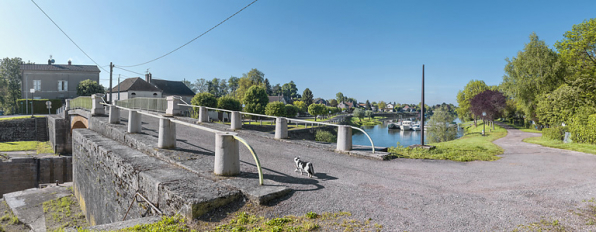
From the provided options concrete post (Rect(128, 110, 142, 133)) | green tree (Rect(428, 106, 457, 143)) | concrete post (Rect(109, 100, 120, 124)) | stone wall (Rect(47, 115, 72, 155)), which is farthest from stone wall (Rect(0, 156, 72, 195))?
green tree (Rect(428, 106, 457, 143))

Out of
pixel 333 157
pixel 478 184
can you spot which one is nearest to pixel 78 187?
pixel 333 157

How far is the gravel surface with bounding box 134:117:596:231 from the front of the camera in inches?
139

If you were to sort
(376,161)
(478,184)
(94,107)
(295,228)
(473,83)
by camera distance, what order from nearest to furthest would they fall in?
(295,228) < (478,184) < (376,161) < (94,107) < (473,83)

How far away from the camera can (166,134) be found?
7414 mm

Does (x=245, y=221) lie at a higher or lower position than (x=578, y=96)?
lower

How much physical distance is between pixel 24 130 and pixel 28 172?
626 inches

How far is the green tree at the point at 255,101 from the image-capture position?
48.4 meters

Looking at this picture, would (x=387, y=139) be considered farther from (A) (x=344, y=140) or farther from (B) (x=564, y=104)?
(A) (x=344, y=140)

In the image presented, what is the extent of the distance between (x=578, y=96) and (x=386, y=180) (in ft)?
72.4

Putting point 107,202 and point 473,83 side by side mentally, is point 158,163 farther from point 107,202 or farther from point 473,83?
point 473,83

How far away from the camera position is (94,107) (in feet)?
53.4

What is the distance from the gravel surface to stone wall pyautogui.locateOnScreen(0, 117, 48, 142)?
38.5 m

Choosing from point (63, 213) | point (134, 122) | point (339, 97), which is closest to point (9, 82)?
point (63, 213)

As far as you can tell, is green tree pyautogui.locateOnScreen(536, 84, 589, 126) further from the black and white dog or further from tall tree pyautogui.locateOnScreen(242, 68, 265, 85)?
tall tree pyautogui.locateOnScreen(242, 68, 265, 85)
